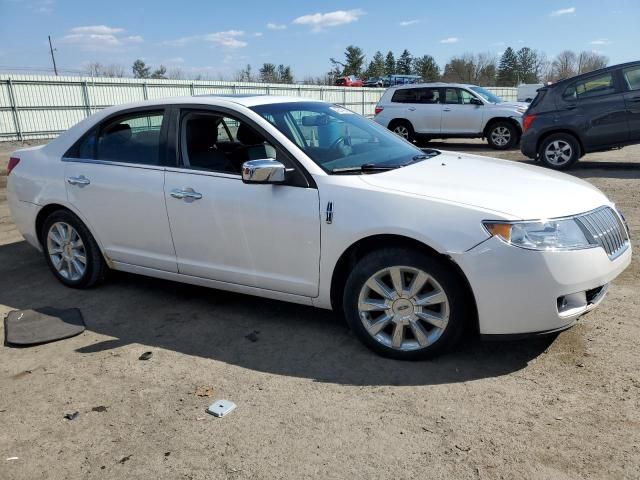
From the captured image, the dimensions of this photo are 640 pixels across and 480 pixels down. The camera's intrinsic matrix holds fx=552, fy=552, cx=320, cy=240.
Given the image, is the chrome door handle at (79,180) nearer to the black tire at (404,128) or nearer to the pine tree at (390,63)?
the black tire at (404,128)

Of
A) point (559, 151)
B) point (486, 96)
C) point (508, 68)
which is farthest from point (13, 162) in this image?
point (508, 68)

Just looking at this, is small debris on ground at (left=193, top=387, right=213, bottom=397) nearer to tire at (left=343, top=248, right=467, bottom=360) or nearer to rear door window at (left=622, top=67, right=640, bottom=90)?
tire at (left=343, top=248, right=467, bottom=360)

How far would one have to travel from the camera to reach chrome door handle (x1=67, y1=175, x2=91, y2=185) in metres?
4.65


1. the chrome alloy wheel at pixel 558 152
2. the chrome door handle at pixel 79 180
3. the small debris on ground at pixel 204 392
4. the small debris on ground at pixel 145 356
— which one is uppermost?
the chrome door handle at pixel 79 180

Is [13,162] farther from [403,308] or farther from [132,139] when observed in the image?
[403,308]

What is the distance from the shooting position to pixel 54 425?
299cm

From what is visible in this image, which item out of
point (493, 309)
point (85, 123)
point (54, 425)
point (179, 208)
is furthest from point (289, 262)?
point (85, 123)

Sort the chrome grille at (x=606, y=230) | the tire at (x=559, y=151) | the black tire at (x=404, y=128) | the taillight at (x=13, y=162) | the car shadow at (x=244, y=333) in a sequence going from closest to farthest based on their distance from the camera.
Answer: the chrome grille at (x=606, y=230) < the car shadow at (x=244, y=333) < the taillight at (x=13, y=162) < the tire at (x=559, y=151) < the black tire at (x=404, y=128)

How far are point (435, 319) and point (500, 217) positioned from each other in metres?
0.73

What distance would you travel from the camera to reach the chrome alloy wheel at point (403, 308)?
3.34m

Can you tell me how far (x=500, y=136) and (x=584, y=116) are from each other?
5.12m

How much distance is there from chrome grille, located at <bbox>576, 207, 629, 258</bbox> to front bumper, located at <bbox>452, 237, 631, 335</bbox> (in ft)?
0.32

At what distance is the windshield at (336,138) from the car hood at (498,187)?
241 millimetres

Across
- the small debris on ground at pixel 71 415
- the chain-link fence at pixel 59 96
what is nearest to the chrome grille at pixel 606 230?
the small debris on ground at pixel 71 415
